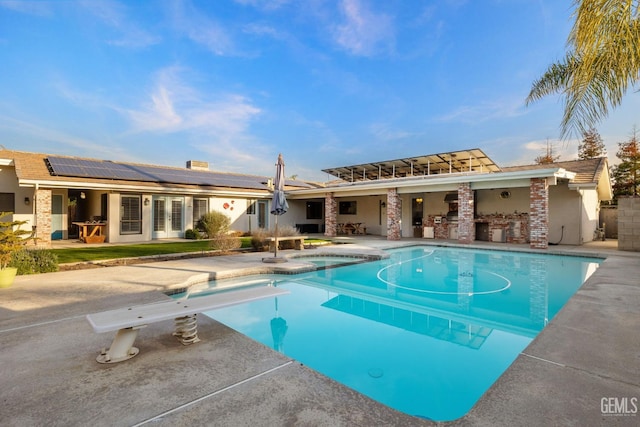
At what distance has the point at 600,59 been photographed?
4.96 meters

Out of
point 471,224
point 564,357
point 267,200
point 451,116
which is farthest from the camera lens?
point 267,200

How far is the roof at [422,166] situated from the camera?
19172 mm

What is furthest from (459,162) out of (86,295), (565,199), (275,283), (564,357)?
(86,295)

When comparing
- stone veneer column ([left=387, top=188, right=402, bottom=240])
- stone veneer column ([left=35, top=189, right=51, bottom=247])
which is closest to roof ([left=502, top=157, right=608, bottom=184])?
stone veneer column ([left=387, top=188, right=402, bottom=240])

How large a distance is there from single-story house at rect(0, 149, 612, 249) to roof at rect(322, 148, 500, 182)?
70mm

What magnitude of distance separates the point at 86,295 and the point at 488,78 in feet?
55.1

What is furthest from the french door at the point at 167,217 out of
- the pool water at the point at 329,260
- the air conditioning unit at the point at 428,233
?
the air conditioning unit at the point at 428,233

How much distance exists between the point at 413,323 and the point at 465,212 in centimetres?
1144

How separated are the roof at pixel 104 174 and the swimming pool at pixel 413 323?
607 centimetres

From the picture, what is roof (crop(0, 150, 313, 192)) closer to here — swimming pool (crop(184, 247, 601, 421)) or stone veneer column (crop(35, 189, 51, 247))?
stone veneer column (crop(35, 189, 51, 247))

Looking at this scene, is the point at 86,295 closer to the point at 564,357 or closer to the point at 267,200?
the point at 564,357

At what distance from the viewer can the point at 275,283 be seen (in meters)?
8.18

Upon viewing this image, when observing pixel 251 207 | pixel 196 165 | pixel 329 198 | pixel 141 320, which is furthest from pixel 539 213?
pixel 196 165

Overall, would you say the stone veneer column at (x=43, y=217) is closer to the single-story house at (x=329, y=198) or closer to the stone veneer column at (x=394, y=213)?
the single-story house at (x=329, y=198)
